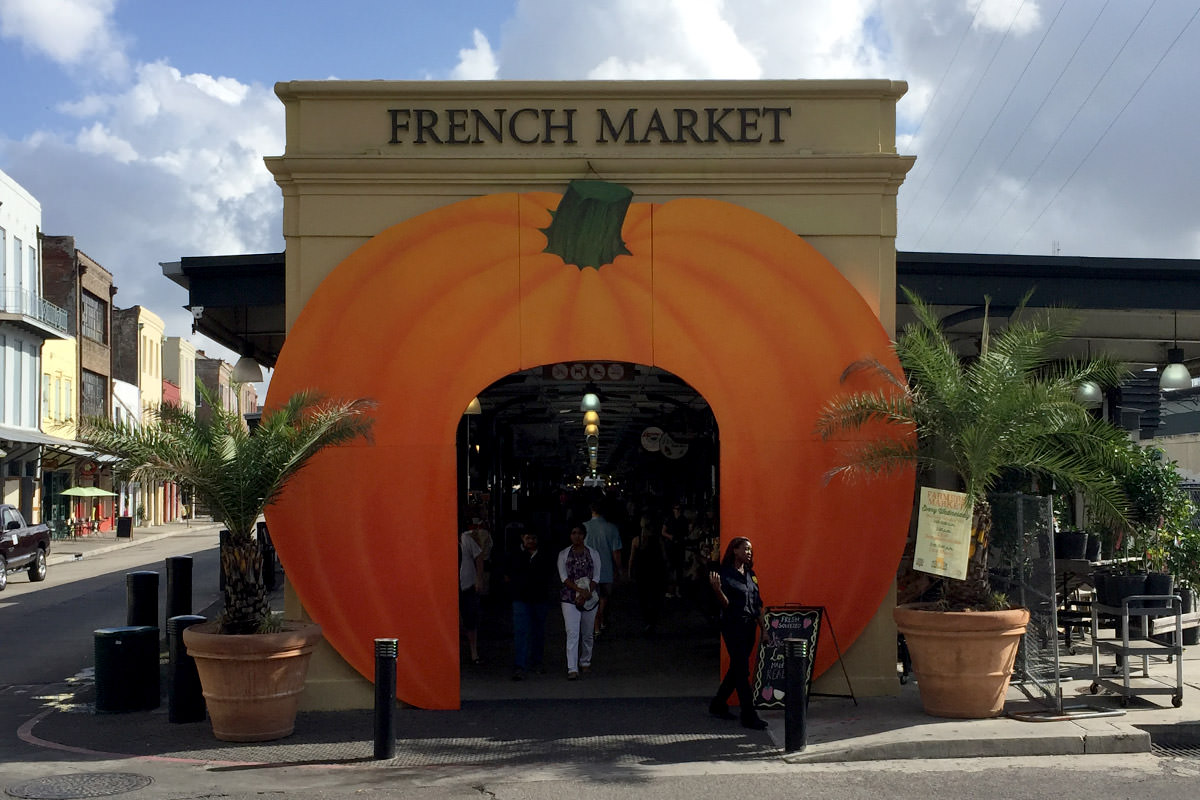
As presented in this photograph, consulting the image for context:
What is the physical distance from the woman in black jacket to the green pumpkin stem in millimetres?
3088

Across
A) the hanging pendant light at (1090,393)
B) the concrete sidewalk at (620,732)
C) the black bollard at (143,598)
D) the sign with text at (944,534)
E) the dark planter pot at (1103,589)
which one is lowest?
the concrete sidewalk at (620,732)

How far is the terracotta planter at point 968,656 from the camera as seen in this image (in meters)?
9.88

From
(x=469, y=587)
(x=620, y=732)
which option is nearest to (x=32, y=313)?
(x=469, y=587)

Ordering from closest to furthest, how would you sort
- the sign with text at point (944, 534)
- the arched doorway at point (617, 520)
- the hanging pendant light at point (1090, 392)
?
the sign with text at point (944, 534)
the arched doorway at point (617, 520)
the hanging pendant light at point (1090, 392)

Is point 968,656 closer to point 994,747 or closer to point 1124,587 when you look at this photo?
point 994,747

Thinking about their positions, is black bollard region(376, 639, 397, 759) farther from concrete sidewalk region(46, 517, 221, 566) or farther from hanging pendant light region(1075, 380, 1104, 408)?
concrete sidewalk region(46, 517, 221, 566)

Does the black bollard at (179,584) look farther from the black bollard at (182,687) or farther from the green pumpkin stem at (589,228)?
the green pumpkin stem at (589,228)

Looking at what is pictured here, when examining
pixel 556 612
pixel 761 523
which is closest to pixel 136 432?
pixel 761 523

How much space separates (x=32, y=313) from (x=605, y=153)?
120 feet

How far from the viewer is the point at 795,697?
8992 mm

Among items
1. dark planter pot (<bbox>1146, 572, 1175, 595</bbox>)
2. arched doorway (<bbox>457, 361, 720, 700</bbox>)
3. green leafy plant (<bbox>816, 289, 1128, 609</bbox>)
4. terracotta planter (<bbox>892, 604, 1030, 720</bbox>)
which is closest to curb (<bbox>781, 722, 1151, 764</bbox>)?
terracotta planter (<bbox>892, 604, 1030, 720</bbox>)

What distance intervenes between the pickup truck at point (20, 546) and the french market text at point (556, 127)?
18.3m

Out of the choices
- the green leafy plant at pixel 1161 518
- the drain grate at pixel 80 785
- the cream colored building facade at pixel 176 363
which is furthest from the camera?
the cream colored building facade at pixel 176 363

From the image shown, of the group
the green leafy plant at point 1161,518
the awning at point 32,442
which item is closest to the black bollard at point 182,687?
the green leafy plant at point 1161,518
